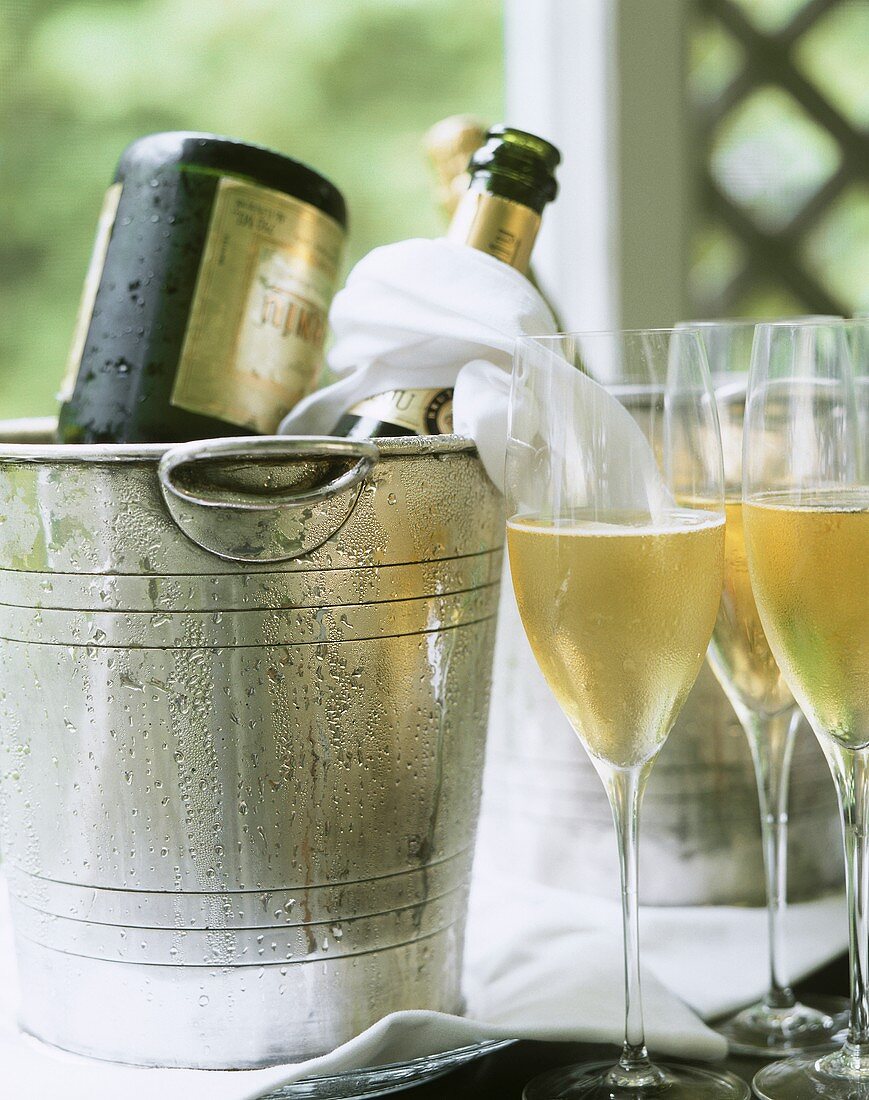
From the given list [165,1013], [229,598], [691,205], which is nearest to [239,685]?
[229,598]

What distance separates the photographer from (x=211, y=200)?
0.60 meters

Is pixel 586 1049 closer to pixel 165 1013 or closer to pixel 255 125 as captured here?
pixel 165 1013

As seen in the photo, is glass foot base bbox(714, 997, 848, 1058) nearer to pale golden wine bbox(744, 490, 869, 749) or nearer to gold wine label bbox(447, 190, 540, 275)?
pale golden wine bbox(744, 490, 869, 749)

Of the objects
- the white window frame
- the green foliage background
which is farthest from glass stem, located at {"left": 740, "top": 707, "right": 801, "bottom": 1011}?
the green foliage background

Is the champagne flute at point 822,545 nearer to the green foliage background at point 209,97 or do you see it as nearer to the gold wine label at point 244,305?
the gold wine label at point 244,305

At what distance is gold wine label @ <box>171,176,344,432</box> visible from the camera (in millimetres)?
596

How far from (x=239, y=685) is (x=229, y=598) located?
3 centimetres

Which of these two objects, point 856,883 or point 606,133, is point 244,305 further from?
point 606,133

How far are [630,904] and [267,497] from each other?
0.21 meters

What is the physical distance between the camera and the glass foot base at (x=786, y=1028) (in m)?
0.56

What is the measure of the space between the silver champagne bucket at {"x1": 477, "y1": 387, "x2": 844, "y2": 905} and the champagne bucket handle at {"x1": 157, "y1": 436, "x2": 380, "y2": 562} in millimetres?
210

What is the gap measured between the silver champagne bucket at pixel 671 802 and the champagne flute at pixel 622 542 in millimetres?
190

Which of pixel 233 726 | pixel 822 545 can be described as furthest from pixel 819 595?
pixel 233 726

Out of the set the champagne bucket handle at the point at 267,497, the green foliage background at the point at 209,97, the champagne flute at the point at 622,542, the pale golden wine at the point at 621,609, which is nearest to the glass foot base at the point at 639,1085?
the champagne flute at the point at 622,542
